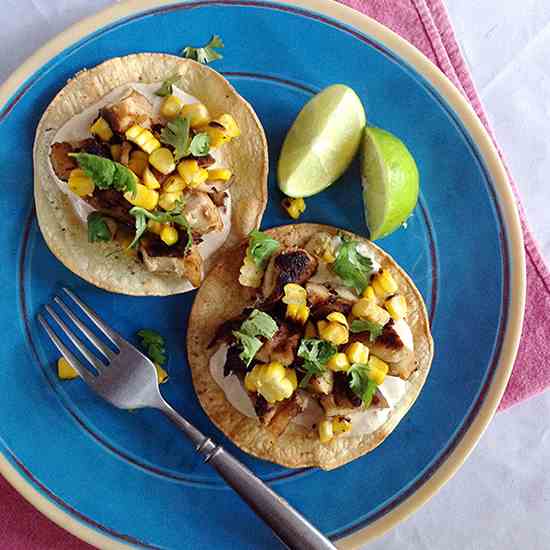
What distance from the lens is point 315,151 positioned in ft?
9.87

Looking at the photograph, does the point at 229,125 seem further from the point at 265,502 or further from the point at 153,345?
the point at 265,502

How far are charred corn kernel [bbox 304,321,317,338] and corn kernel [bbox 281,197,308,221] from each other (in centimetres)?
55

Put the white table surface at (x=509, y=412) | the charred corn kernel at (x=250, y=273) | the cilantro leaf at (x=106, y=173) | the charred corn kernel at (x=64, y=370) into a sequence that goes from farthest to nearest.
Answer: the white table surface at (x=509, y=412)
the charred corn kernel at (x=64, y=370)
the charred corn kernel at (x=250, y=273)
the cilantro leaf at (x=106, y=173)

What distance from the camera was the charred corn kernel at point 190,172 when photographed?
2.84 m

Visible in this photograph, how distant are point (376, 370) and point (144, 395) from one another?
1.01 meters

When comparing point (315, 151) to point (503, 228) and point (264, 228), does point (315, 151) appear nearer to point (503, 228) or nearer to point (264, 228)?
point (264, 228)

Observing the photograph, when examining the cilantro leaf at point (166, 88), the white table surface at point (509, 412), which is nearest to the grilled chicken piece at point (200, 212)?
the cilantro leaf at point (166, 88)

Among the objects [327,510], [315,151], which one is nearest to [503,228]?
[315,151]

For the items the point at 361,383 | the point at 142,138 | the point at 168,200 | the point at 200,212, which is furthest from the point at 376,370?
the point at 142,138

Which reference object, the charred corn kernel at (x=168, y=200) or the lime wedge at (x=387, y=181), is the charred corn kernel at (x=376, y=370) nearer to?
the lime wedge at (x=387, y=181)

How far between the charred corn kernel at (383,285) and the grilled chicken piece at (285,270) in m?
0.27

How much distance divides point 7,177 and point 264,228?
1140 mm

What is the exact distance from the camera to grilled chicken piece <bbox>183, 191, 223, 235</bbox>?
9.46 ft

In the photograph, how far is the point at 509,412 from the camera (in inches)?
144
